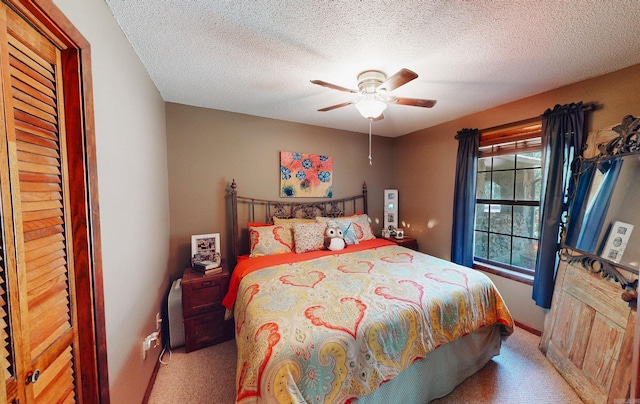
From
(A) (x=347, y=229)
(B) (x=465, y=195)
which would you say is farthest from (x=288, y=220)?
(B) (x=465, y=195)

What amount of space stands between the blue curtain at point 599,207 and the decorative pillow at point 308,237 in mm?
2357

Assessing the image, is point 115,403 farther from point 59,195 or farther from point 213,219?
point 213,219

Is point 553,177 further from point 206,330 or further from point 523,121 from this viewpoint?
point 206,330

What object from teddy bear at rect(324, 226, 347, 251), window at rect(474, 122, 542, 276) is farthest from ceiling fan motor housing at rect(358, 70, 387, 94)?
window at rect(474, 122, 542, 276)

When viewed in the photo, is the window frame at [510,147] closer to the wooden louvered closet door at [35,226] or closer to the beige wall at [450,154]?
the beige wall at [450,154]

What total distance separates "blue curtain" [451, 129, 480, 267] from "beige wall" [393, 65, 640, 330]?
152mm

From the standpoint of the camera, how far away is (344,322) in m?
1.24

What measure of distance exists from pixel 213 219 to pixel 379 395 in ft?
7.72

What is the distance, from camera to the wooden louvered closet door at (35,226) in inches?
23.9

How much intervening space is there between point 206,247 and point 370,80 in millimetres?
2374

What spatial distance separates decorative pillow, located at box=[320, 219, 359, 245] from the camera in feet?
9.12

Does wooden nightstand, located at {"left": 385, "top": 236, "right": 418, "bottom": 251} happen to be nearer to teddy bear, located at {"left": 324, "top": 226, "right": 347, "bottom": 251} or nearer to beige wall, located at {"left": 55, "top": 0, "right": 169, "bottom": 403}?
teddy bear, located at {"left": 324, "top": 226, "right": 347, "bottom": 251}

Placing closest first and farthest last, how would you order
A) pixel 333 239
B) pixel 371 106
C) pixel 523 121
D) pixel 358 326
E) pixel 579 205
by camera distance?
pixel 358 326 → pixel 371 106 → pixel 579 205 → pixel 523 121 → pixel 333 239

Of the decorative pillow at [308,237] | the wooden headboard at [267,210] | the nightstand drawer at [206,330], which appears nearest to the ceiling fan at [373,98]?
the decorative pillow at [308,237]
